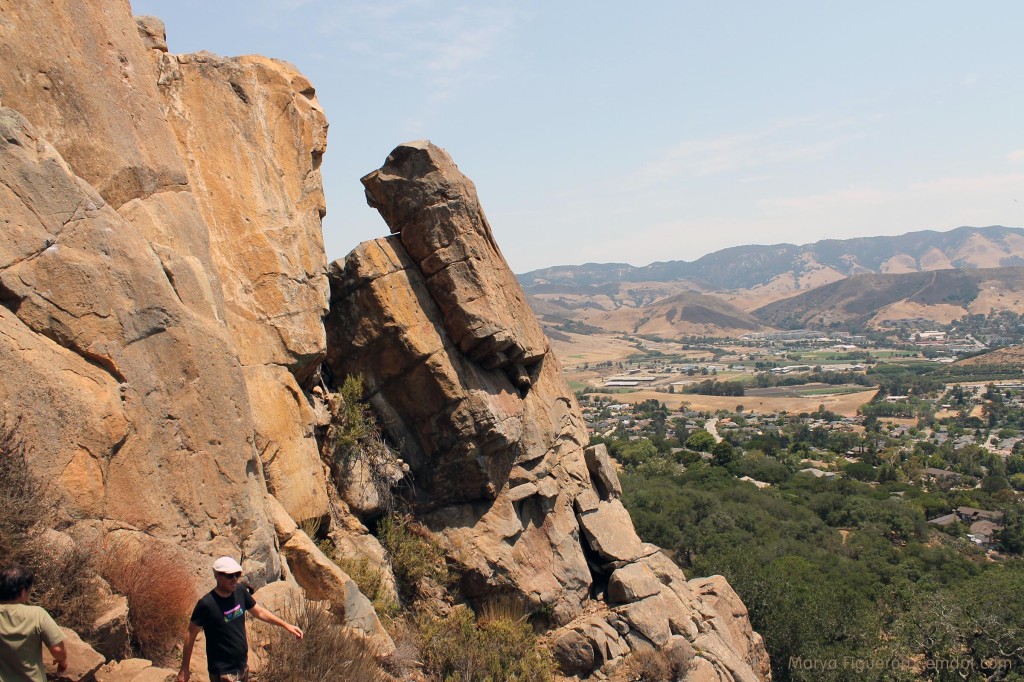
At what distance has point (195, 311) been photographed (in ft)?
34.0

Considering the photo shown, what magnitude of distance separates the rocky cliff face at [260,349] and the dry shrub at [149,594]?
42 centimetres

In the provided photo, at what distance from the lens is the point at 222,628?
6945 mm

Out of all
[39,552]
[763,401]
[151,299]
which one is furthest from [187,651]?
[763,401]

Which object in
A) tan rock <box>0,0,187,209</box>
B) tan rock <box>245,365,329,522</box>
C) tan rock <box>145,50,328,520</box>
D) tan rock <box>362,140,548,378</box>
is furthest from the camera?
tan rock <box>362,140,548,378</box>

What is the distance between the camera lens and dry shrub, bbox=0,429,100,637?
7086 millimetres

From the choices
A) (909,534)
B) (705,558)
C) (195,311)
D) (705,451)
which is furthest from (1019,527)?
(195,311)

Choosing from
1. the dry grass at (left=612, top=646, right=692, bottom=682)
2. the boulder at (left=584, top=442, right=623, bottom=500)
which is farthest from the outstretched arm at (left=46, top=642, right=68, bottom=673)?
the boulder at (left=584, top=442, right=623, bottom=500)

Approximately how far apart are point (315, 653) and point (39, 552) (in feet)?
10.7

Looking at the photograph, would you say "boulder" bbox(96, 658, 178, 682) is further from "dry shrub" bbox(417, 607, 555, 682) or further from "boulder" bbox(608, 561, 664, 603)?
"boulder" bbox(608, 561, 664, 603)

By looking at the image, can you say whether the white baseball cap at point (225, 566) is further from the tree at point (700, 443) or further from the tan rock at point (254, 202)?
the tree at point (700, 443)

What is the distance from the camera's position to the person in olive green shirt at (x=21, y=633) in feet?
19.0

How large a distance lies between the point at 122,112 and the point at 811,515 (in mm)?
62493

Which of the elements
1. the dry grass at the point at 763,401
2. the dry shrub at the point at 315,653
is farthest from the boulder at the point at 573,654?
the dry grass at the point at 763,401

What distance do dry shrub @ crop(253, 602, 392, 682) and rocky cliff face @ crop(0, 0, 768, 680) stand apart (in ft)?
3.24
